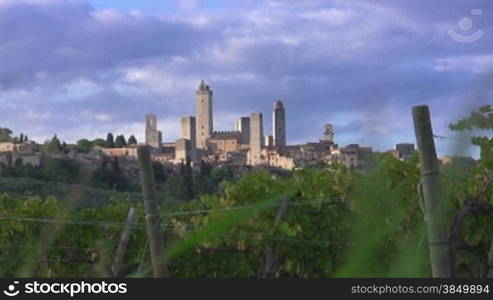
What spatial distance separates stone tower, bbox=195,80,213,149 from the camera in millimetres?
109125

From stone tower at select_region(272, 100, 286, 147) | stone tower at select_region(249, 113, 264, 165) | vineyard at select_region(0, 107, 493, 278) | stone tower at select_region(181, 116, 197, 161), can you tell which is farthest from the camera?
stone tower at select_region(181, 116, 197, 161)

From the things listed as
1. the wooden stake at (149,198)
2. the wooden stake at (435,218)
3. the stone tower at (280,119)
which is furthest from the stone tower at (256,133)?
the wooden stake at (435,218)

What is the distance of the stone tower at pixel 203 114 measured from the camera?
10912cm

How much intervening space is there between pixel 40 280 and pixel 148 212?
137cm

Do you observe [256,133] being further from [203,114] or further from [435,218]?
[435,218]

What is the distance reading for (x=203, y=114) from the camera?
115 m

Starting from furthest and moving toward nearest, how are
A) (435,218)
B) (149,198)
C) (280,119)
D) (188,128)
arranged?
(188,128) < (280,119) < (149,198) < (435,218)

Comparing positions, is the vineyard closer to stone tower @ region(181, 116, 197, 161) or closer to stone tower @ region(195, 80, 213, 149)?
stone tower @ region(181, 116, 197, 161)

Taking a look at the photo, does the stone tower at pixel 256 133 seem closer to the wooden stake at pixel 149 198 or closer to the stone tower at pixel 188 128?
the stone tower at pixel 188 128

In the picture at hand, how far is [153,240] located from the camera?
308cm

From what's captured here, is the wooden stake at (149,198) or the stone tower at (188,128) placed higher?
the stone tower at (188,128)

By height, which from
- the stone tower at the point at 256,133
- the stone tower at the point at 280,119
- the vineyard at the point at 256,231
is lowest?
the vineyard at the point at 256,231

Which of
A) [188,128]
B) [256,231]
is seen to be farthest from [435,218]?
[188,128]

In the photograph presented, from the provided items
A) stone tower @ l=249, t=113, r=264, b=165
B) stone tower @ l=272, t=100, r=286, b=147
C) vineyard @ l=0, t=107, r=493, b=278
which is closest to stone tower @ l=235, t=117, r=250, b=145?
stone tower @ l=249, t=113, r=264, b=165
